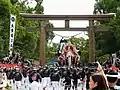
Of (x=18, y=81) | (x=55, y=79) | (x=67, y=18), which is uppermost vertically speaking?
(x=67, y=18)

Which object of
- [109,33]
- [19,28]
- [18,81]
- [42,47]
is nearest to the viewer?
[18,81]

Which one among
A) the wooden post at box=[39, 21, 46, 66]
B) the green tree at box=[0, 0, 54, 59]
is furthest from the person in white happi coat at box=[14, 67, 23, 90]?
the green tree at box=[0, 0, 54, 59]

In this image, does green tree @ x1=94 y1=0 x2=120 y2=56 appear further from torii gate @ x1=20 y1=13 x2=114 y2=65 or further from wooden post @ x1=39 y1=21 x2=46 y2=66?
wooden post @ x1=39 y1=21 x2=46 y2=66

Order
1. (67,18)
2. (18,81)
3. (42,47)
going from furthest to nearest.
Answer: (42,47), (67,18), (18,81)

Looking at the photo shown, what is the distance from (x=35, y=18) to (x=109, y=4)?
15.4 metres

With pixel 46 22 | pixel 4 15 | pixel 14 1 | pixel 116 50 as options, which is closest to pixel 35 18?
pixel 46 22

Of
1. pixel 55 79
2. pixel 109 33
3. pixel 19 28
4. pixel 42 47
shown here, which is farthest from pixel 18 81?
pixel 19 28

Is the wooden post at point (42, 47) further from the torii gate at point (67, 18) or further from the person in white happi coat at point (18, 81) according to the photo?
the person in white happi coat at point (18, 81)

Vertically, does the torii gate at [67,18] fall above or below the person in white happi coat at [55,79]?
above

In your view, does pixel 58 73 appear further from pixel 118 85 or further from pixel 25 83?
pixel 118 85

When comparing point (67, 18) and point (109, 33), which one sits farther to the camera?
point (109, 33)

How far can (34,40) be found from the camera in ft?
188

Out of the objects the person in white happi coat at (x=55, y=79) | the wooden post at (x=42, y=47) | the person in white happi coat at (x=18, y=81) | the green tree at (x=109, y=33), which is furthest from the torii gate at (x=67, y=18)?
the person in white happi coat at (x=55, y=79)

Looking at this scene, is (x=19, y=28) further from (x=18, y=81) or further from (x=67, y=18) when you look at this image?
(x=18, y=81)
